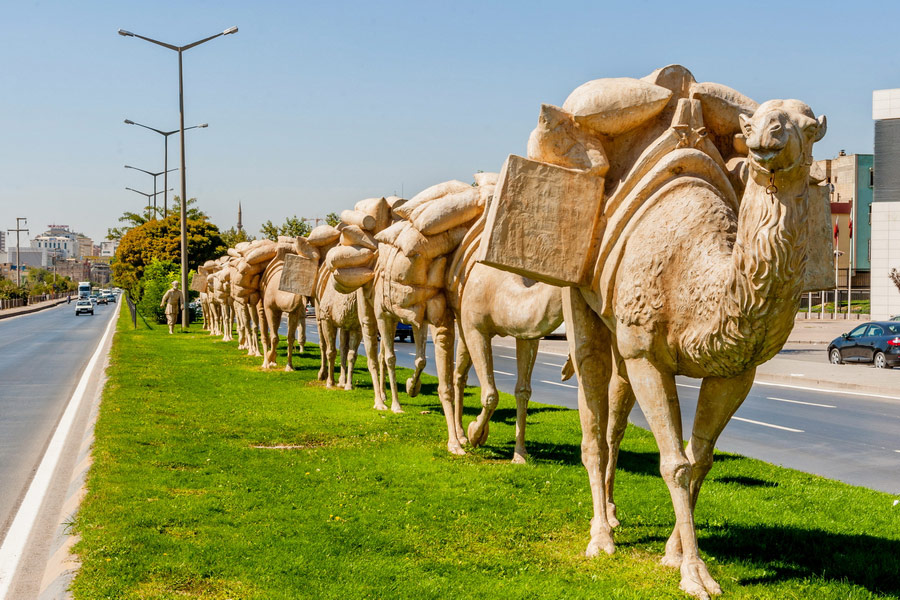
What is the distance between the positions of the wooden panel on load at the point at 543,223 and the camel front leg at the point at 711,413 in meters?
1.09

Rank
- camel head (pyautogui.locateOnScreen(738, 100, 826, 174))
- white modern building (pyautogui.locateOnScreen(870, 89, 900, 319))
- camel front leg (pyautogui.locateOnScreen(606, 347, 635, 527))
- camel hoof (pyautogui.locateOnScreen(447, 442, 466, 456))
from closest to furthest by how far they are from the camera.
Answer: camel head (pyautogui.locateOnScreen(738, 100, 826, 174)), camel front leg (pyautogui.locateOnScreen(606, 347, 635, 527)), camel hoof (pyautogui.locateOnScreen(447, 442, 466, 456)), white modern building (pyautogui.locateOnScreen(870, 89, 900, 319))

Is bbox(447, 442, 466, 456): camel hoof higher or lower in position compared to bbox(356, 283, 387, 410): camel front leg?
lower

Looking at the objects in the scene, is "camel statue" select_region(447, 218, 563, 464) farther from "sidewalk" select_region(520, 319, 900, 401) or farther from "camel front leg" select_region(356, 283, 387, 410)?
"sidewalk" select_region(520, 319, 900, 401)

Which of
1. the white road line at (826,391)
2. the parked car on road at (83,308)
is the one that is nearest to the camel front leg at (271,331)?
the white road line at (826,391)

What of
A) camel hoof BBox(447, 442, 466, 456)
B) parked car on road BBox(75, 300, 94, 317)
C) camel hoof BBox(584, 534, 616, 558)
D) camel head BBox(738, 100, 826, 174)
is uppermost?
camel head BBox(738, 100, 826, 174)

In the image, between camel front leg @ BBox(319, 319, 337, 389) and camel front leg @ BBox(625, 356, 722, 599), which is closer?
camel front leg @ BBox(625, 356, 722, 599)

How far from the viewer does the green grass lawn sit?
5.68 metres

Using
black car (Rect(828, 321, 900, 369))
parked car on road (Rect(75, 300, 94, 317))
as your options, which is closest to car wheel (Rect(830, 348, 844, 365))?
black car (Rect(828, 321, 900, 369))

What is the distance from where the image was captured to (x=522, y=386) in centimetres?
966

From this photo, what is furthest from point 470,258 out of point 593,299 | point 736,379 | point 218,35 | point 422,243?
point 218,35

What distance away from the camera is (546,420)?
13570mm

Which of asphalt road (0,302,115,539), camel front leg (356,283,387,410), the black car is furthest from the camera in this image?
the black car

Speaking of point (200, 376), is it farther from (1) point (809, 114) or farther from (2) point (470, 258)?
(1) point (809, 114)

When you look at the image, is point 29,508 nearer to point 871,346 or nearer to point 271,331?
point 271,331
